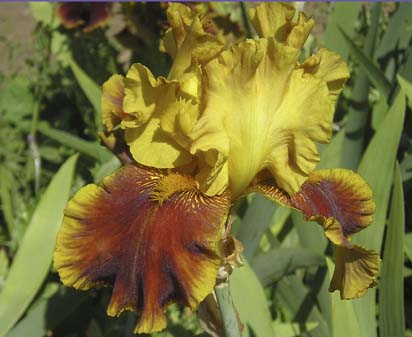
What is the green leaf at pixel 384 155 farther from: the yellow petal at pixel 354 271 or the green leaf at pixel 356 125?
the yellow petal at pixel 354 271

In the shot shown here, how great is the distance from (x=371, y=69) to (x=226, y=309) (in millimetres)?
834

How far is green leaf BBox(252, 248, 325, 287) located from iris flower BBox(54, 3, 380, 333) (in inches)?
17.0

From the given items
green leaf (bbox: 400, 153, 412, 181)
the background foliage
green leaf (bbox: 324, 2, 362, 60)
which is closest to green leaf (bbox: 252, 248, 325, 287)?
the background foliage

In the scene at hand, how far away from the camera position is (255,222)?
1.42 m

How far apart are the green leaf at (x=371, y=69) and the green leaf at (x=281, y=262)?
1.55ft

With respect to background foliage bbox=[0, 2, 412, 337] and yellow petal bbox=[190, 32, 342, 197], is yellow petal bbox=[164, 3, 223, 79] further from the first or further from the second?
background foliage bbox=[0, 2, 412, 337]

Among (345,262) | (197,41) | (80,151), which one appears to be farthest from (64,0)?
(345,262)

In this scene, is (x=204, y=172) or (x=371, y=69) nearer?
(x=204, y=172)

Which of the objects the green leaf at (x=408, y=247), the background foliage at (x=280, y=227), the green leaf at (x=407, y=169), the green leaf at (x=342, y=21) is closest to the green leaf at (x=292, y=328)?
the background foliage at (x=280, y=227)

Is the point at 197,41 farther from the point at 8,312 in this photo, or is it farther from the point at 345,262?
the point at 8,312

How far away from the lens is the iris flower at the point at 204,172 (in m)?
0.85

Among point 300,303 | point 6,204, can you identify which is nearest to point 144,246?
point 300,303

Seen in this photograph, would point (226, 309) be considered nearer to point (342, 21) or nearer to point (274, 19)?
point (274, 19)

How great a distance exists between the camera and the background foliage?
4.09 ft
